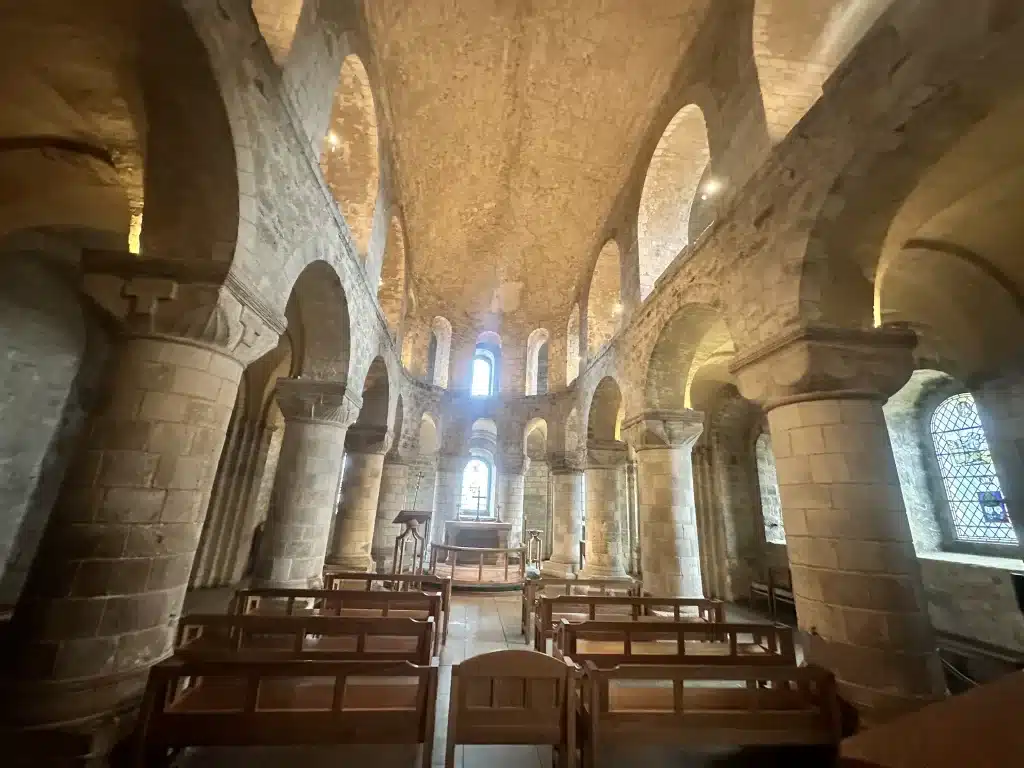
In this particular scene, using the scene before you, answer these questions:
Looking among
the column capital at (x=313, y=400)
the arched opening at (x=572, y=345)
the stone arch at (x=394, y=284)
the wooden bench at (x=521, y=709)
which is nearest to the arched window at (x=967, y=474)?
the arched opening at (x=572, y=345)

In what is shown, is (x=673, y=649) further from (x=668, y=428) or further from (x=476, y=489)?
(x=476, y=489)

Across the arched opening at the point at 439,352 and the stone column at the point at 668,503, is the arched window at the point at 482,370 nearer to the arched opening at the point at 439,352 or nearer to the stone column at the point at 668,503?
the arched opening at the point at 439,352

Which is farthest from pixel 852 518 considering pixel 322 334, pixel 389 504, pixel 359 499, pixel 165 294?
pixel 389 504

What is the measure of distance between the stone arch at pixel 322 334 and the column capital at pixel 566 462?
729 centimetres

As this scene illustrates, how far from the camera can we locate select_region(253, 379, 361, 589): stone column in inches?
226

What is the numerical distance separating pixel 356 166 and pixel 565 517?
9.55 m

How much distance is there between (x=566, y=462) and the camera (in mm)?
12109

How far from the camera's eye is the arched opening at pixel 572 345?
13.2 metres

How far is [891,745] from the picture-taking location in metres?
0.86

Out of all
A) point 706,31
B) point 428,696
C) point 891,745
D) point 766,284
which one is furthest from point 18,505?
point 706,31

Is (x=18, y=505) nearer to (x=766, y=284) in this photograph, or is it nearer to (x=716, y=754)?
(x=716, y=754)

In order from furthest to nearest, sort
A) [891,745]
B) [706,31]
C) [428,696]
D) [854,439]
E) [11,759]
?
1. [706,31]
2. [854,439]
3. [428,696]
4. [11,759]
5. [891,745]

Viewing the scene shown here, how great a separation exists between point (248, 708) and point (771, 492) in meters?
11.9

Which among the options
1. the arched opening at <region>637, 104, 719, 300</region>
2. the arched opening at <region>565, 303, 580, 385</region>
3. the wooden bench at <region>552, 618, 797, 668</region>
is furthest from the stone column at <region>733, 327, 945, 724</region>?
the arched opening at <region>565, 303, 580, 385</region>
